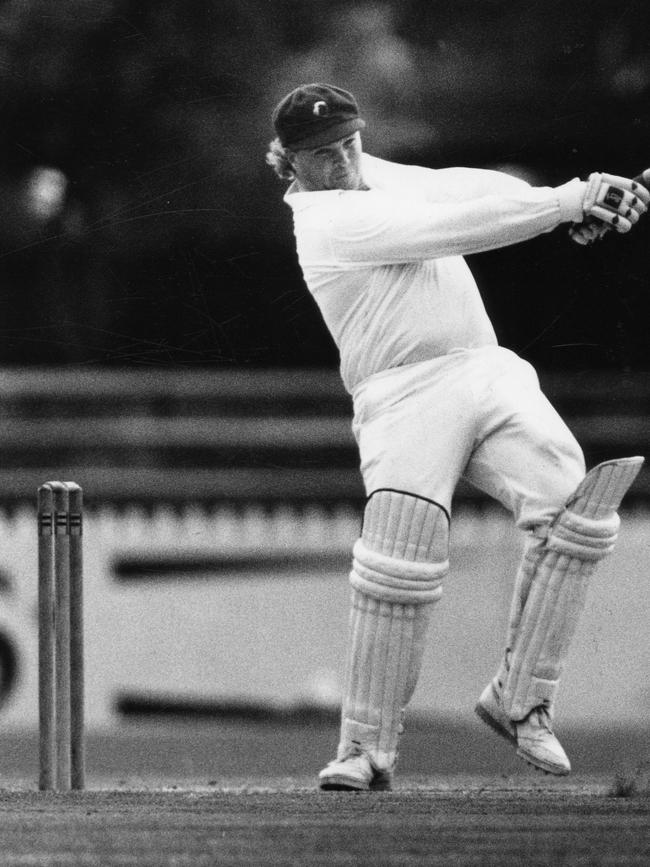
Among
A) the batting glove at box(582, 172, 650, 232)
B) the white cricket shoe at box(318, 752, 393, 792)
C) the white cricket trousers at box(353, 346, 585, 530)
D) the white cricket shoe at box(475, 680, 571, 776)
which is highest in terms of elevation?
the batting glove at box(582, 172, 650, 232)

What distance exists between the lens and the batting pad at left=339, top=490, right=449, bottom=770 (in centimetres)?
432

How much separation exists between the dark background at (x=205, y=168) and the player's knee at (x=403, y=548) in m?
0.78

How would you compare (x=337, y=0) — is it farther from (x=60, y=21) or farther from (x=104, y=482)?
(x=104, y=482)

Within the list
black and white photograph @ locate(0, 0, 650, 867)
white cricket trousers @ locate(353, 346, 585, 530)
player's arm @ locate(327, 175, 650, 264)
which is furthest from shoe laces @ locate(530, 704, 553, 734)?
player's arm @ locate(327, 175, 650, 264)

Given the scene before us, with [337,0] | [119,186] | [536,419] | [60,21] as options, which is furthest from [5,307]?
[536,419]

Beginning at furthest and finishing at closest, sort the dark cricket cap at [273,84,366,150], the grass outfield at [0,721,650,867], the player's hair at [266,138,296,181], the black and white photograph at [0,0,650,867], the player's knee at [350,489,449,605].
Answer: the black and white photograph at [0,0,650,867] < the player's hair at [266,138,296,181] < the dark cricket cap at [273,84,366,150] < the player's knee at [350,489,449,605] < the grass outfield at [0,721,650,867]

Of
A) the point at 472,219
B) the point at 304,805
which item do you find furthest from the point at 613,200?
the point at 304,805

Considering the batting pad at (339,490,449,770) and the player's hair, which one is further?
the player's hair

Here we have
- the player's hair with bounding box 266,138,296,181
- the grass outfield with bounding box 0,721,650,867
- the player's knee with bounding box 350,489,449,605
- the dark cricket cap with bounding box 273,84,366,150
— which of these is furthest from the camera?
the player's hair with bounding box 266,138,296,181

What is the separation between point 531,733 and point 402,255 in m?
1.04

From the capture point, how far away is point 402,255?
4.32 meters

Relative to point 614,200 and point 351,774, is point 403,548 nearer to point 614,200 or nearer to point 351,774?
point 351,774

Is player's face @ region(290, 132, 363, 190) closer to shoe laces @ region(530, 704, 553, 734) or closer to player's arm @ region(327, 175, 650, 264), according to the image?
player's arm @ region(327, 175, 650, 264)

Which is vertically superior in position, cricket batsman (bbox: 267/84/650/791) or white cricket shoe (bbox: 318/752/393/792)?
cricket batsman (bbox: 267/84/650/791)
